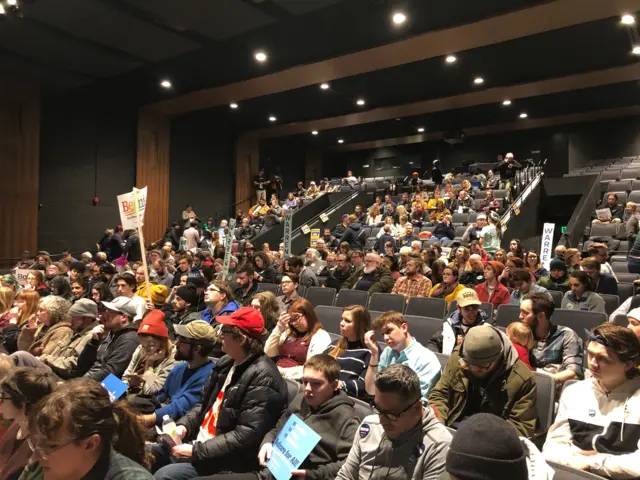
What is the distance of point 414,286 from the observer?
600cm

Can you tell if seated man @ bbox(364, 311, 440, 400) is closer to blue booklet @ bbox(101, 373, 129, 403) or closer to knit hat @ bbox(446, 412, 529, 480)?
blue booklet @ bbox(101, 373, 129, 403)

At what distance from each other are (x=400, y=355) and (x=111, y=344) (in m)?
2.18

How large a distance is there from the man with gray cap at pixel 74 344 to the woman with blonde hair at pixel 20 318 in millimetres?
846

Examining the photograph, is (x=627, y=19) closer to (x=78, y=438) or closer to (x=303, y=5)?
(x=303, y=5)

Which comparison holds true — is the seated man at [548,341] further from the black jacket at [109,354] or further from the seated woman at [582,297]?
the black jacket at [109,354]

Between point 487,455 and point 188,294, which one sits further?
point 188,294

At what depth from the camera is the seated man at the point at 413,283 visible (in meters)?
5.94

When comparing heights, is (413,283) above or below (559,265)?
below

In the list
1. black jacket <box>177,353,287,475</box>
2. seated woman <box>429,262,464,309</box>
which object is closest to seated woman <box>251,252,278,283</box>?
seated woman <box>429,262,464,309</box>

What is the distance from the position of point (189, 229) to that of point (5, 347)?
27.6ft

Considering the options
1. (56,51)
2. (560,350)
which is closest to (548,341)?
(560,350)

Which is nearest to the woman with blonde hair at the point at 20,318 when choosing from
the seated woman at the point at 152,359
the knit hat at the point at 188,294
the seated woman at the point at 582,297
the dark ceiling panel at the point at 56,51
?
the knit hat at the point at 188,294

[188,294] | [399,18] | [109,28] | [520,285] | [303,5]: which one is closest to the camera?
[520,285]

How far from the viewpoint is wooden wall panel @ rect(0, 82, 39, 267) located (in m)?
11.7
